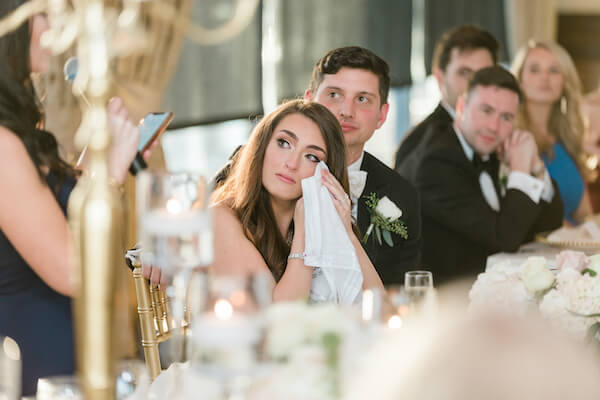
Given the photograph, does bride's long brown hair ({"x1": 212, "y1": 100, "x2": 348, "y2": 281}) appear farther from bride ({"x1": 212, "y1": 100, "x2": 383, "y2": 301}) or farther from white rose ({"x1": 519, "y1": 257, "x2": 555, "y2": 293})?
white rose ({"x1": 519, "y1": 257, "x2": 555, "y2": 293})

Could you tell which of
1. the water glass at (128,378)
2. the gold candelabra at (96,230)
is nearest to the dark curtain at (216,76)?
the water glass at (128,378)

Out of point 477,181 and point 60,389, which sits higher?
point 477,181

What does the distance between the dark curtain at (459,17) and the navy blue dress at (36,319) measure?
6.07 m

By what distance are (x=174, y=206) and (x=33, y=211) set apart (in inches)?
32.6

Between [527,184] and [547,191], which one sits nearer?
[527,184]

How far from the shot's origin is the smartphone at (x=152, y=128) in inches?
90.3

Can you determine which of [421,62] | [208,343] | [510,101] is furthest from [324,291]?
[421,62]

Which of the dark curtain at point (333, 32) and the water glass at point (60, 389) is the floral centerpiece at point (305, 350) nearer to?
the water glass at point (60, 389)

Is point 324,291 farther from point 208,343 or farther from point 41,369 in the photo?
point 208,343

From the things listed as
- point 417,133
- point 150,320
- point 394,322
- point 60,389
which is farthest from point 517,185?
point 60,389

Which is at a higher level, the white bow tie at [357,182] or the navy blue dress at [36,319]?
the white bow tie at [357,182]

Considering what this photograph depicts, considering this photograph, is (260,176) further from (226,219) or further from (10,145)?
(10,145)

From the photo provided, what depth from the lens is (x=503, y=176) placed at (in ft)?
11.6

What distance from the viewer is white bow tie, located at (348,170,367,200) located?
8.66ft
